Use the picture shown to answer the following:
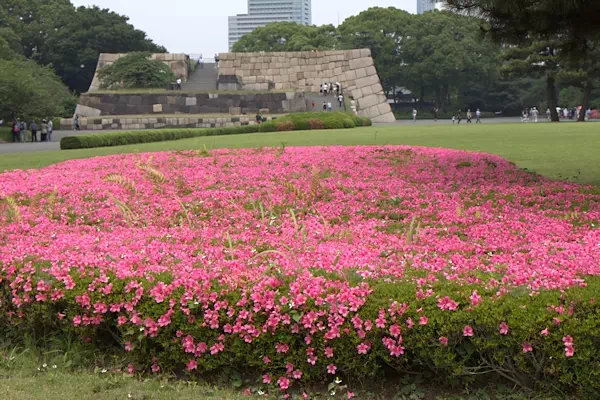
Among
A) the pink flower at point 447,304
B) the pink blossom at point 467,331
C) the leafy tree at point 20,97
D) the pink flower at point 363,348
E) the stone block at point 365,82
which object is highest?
the stone block at point 365,82

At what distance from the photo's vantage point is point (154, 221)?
5.84m

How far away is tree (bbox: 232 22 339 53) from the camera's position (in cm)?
5778

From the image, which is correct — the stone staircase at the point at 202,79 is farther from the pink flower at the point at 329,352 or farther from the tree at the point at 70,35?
the pink flower at the point at 329,352

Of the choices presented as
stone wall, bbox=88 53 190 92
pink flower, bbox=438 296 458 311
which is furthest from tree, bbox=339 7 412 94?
pink flower, bbox=438 296 458 311

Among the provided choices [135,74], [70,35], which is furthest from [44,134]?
[70,35]

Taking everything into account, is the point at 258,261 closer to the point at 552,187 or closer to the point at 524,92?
the point at 552,187

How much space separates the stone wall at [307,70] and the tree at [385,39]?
1059 cm

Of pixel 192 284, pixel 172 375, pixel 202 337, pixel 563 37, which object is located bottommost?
Result: pixel 172 375

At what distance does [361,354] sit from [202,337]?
771 millimetres

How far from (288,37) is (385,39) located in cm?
915

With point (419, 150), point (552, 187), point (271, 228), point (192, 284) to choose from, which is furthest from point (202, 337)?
point (419, 150)

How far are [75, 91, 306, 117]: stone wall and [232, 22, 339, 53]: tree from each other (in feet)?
63.4

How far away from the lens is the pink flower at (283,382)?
3.20 metres

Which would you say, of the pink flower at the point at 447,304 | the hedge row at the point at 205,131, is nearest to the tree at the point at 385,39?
the hedge row at the point at 205,131
